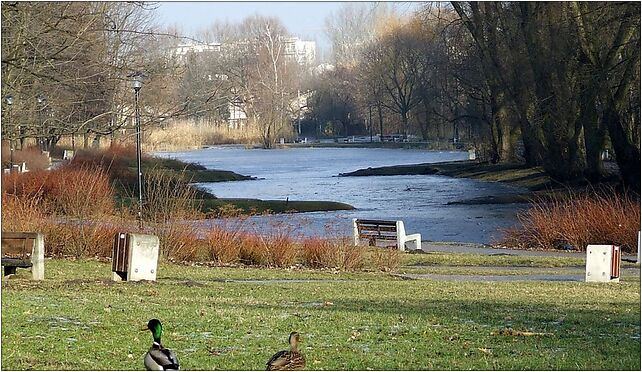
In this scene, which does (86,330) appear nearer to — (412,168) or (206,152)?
(412,168)

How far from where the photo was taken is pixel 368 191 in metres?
58.3

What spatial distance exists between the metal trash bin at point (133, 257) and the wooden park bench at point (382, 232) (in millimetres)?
9683

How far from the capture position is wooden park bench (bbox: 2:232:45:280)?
1628cm

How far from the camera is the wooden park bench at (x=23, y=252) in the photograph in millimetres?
16281

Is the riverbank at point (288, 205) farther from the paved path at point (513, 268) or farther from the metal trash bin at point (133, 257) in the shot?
the metal trash bin at point (133, 257)

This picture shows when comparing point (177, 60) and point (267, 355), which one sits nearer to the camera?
point (267, 355)

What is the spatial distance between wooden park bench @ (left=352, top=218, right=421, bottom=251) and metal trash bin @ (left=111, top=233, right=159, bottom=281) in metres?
9.68

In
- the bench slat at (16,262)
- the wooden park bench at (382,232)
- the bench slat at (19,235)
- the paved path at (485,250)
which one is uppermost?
the bench slat at (19,235)

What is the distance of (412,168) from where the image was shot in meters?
75.6

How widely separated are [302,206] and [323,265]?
2381cm

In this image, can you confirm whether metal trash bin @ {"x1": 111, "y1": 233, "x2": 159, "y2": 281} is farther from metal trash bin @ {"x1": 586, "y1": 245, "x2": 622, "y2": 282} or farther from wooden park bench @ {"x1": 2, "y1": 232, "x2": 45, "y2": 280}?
metal trash bin @ {"x1": 586, "y1": 245, "x2": 622, "y2": 282}

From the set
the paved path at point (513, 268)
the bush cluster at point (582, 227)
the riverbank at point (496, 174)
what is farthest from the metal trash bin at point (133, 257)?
the riverbank at point (496, 174)

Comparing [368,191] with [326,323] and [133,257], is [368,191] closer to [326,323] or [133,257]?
[133,257]

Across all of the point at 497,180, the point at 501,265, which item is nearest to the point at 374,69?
the point at 497,180
